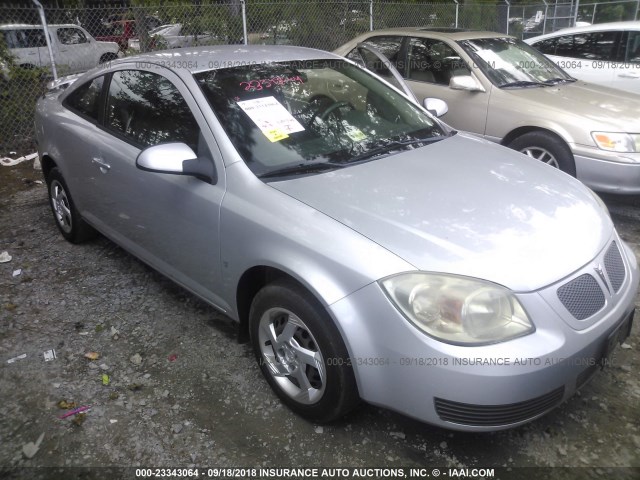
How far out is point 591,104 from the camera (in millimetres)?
4973

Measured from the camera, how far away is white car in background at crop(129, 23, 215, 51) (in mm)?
8367

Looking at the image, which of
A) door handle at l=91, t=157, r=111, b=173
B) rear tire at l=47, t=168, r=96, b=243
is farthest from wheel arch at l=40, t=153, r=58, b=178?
door handle at l=91, t=157, r=111, b=173

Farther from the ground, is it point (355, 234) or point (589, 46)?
point (589, 46)

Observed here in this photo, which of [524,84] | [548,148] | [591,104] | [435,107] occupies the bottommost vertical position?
[548,148]

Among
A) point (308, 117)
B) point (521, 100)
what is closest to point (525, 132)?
point (521, 100)

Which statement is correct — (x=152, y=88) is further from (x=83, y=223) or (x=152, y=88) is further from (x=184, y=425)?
(x=184, y=425)

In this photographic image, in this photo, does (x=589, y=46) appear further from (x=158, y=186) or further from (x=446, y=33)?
(x=158, y=186)

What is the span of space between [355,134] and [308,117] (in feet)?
0.94

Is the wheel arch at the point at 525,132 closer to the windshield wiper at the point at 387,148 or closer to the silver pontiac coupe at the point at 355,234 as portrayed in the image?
the silver pontiac coupe at the point at 355,234

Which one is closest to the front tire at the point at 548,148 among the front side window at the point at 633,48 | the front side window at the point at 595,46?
the front side window at the point at 595,46

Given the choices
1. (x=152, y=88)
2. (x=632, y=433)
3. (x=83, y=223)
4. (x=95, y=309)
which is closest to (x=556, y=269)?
(x=632, y=433)

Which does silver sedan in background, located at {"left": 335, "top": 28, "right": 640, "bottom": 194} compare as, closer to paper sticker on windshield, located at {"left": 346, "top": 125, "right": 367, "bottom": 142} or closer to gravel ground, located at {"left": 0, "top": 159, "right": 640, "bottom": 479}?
gravel ground, located at {"left": 0, "top": 159, "right": 640, "bottom": 479}

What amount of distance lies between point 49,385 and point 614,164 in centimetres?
451

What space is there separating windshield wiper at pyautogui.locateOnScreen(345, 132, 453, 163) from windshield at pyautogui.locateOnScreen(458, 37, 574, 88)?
2624 millimetres
